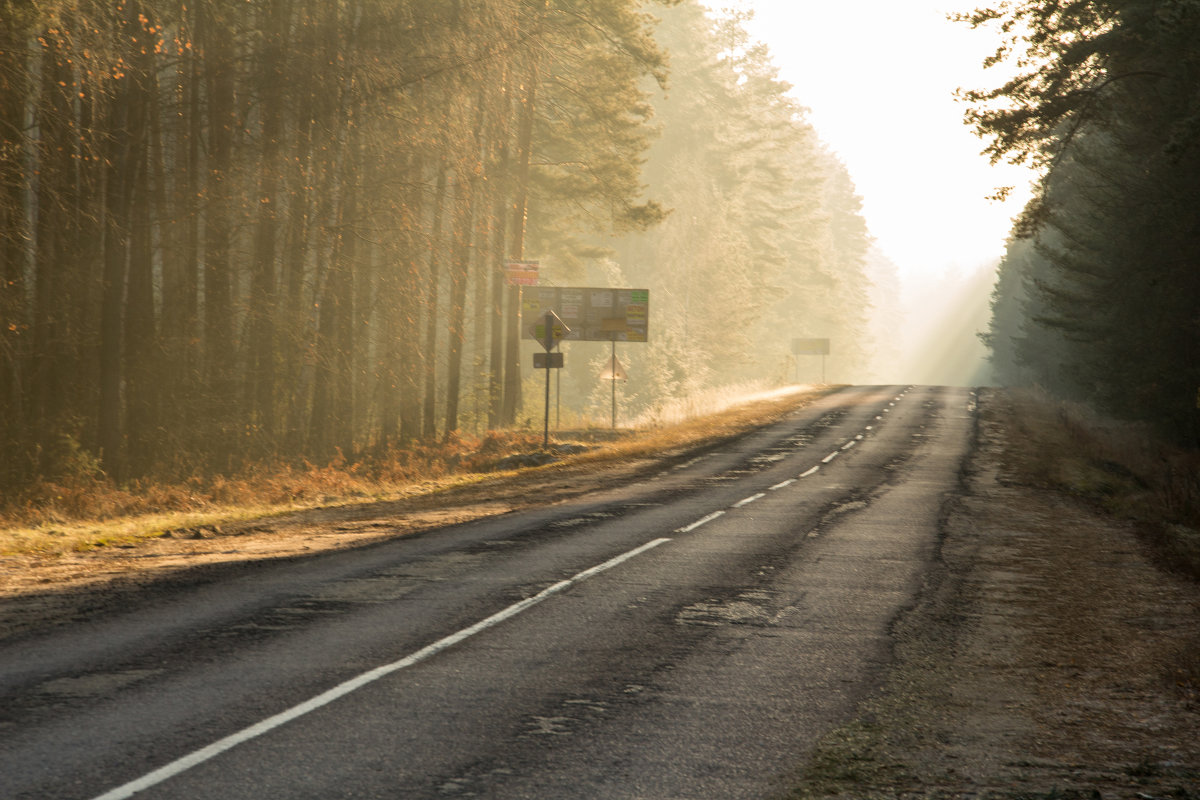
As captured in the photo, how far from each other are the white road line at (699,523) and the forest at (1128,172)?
8.36 meters

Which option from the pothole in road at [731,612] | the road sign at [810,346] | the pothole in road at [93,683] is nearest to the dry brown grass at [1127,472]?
the pothole in road at [731,612]

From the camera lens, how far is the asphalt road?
17.3 ft

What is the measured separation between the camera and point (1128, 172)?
88.6ft

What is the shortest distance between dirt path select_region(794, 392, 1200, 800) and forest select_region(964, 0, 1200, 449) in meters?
7.71

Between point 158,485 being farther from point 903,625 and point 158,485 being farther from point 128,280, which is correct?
point 903,625

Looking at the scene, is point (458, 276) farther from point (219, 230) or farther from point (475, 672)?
point (475, 672)

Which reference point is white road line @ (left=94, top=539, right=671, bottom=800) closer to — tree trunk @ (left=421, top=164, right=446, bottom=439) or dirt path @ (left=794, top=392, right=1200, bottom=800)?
dirt path @ (left=794, top=392, right=1200, bottom=800)

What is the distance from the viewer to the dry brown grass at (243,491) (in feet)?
43.0

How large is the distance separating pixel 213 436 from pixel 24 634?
1196 centimetres

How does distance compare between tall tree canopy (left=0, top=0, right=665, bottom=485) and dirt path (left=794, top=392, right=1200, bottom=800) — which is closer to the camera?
dirt path (left=794, top=392, right=1200, bottom=800)

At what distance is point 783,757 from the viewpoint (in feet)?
18.7

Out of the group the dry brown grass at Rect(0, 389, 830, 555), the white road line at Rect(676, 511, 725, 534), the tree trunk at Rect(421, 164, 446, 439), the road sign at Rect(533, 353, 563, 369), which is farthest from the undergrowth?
the white road line at Rect(676, 511, 725, 534)

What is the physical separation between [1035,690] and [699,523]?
26.3ft

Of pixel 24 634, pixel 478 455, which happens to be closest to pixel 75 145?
pixel 24 634
